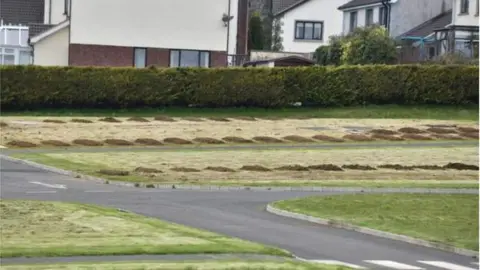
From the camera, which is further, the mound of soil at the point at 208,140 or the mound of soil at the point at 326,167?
the mound of soil at the point at 208,140

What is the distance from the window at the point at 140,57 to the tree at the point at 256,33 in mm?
22776

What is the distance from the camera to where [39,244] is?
661 inches

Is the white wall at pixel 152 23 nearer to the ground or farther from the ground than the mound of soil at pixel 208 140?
farther from the ground

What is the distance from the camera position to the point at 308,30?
92062 millimetres

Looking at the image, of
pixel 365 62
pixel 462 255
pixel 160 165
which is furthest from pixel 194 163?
A: pixel 365 62

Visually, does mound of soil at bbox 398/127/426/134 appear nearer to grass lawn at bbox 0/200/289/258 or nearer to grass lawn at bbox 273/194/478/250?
grass lawn at bbox 273/194/478/250

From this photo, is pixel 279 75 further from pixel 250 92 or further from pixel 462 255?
pixel 462 255

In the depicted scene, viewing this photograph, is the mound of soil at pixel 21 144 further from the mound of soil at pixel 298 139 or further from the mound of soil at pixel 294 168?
the mound of soil at pixel 294 168

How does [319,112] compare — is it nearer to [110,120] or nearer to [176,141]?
[110,120]

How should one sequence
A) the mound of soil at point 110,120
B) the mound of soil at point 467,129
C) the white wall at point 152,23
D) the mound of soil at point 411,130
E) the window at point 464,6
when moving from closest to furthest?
1. the mound of soil at point 411,130
2. the mound of soil at point 467,129
3. the mound of soil at point 110,120
4. the window at point 464,6
5. the white wall at point 152,23

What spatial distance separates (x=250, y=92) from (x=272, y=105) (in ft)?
4.55

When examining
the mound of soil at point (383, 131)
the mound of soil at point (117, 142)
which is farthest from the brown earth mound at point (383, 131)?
the mound of soil at point (117, 142)

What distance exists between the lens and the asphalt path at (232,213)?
1816cm

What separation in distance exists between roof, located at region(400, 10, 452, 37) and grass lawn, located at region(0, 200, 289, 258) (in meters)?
50.4
